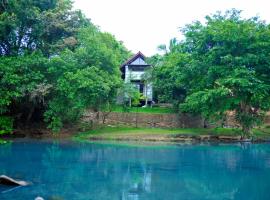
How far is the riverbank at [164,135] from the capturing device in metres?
33.4

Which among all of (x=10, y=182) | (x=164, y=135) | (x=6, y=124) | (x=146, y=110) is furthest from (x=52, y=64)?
(x=10, y=182)

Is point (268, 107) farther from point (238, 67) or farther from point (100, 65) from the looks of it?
point (100, 65)

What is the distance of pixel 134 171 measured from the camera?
18578mm

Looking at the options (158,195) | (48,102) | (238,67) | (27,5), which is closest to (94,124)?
(48,102)

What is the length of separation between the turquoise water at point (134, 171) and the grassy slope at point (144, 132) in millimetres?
5168

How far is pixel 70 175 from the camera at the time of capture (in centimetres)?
1684

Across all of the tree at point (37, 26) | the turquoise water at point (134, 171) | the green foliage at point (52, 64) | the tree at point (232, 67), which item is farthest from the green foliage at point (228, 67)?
the tree at point (37, 26)

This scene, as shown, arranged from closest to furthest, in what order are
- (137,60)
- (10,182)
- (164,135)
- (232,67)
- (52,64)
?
(10,182)
(232,67)
(52,64)
(164,135)
(137,60)

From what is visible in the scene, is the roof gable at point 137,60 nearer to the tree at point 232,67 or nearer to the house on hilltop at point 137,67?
the house on hilltop at point 137,67

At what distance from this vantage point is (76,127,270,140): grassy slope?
111 ft

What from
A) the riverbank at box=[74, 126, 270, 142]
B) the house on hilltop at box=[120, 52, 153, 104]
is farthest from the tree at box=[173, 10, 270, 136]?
the house on hilltop at box=[120, 52, 153, 104]

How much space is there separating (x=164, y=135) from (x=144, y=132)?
209 cm

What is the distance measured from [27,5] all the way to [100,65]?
27.4 feet

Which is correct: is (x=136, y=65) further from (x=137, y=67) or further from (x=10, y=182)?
(x=10, y=182)
